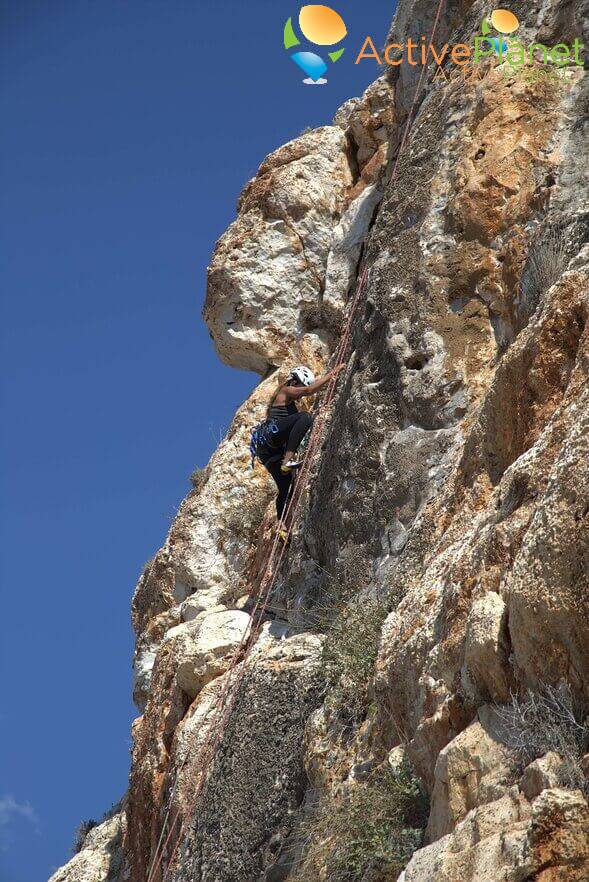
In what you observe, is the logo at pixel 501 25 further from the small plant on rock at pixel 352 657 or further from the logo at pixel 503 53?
the small plant on rock at pixel 352 657

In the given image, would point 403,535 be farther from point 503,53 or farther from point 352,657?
point 503,53

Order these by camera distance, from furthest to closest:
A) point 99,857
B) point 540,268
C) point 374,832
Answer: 1. point 99,857
2. point 540,268
3. point 374,832

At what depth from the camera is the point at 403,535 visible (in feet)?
29.1

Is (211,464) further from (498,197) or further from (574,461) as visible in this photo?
(574,461)

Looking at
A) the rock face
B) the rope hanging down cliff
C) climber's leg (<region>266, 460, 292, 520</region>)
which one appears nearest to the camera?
the rope hanging down cliff

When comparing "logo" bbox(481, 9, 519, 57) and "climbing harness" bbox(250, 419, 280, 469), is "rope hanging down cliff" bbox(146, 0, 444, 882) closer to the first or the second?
"climbing harness" bbox(250, 419, 280, 469)

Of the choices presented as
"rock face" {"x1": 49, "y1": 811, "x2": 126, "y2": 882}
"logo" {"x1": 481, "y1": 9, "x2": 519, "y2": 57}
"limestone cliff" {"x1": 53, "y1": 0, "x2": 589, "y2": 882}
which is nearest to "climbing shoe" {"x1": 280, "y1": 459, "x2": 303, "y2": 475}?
"limestone cliff" {"x1": 53, "y1": 0, "x2": 589, "y2": 882}

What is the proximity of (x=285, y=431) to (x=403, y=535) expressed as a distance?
9.90 feet

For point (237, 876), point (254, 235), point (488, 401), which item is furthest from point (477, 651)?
point (254, 235)

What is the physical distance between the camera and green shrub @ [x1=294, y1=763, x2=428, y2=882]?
5949mm

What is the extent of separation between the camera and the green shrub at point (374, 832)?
234 inches

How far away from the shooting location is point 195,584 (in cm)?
1384

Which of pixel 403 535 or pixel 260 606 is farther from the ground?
pixel 260 606

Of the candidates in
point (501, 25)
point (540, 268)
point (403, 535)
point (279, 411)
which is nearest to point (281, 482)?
point (279, 411)
